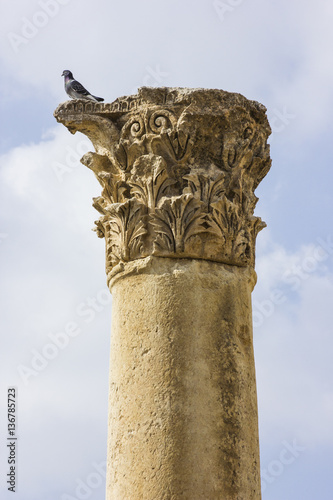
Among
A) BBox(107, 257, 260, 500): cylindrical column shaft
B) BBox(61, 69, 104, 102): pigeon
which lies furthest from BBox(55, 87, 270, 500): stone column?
BBox(61, 69, 104, 102): pigeon

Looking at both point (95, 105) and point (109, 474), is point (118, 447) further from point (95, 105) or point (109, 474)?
point (95, 105)

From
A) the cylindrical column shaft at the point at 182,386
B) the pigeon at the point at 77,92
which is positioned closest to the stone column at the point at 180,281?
the cylindrical column shaft at the point at 182,386

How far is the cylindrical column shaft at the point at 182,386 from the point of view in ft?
20.2

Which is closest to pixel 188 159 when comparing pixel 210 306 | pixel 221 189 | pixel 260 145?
pixel 221 189

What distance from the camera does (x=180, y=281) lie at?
22.2 ft

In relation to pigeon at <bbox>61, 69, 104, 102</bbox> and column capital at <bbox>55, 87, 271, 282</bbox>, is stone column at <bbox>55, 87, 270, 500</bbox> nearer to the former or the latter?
column capital at <bbox>55, 87, 271, 282</bbox>

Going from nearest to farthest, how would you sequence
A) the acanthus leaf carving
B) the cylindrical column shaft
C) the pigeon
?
the cylindrical column shaft
the acanthus leaf carving
the pigeon

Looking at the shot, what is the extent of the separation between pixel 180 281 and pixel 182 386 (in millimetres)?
909

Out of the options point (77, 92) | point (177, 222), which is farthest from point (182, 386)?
point (77, 92)

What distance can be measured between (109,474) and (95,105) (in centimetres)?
337

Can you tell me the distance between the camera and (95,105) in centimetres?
760

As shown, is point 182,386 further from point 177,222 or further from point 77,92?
point 77,92

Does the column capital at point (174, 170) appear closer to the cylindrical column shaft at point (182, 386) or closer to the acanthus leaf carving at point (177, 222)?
the acanthus leaf carving at point (177, 222)

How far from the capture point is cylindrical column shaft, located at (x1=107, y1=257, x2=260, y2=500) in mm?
6164
